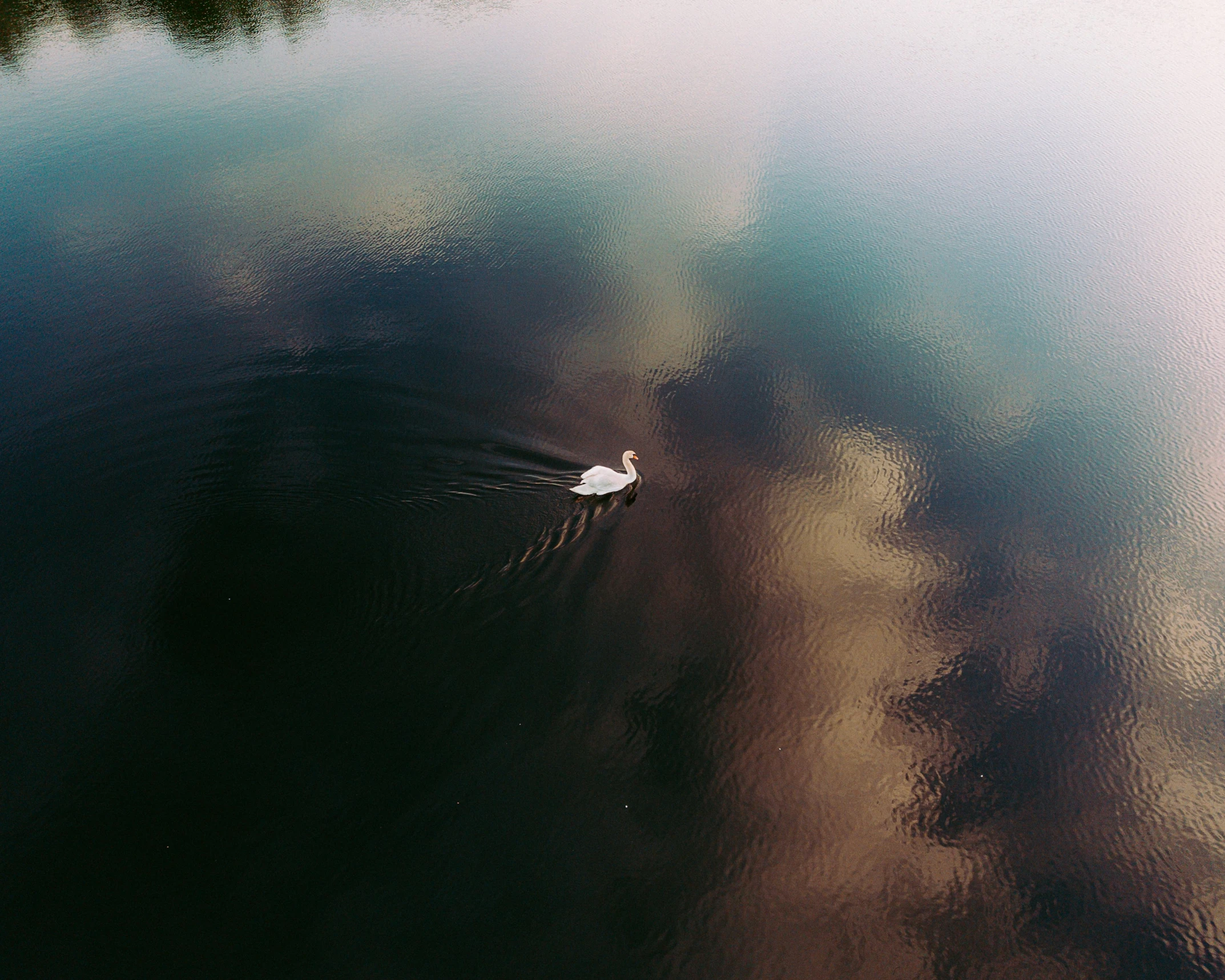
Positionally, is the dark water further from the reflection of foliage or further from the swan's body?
the reflection of foliage

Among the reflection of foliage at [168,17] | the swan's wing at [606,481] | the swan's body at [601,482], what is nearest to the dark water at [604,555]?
the swan's body at [601,482]

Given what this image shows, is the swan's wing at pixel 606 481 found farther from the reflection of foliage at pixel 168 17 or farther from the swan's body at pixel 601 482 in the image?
the reflection of foliage at pixel 168 17

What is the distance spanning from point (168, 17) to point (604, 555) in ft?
127

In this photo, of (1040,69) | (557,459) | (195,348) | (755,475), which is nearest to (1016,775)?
(755,475)

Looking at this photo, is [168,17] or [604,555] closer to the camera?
[604,555]

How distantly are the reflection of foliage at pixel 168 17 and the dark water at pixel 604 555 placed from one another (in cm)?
1043

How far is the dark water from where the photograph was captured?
9242 mm


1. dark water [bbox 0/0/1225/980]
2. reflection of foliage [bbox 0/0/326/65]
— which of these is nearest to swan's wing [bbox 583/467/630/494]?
dark water [bbox 0/0/1225/980]

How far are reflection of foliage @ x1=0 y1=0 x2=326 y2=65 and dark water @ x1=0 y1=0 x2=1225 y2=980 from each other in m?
10.4

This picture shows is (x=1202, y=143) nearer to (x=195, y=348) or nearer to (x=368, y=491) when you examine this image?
(x=368, y=491)

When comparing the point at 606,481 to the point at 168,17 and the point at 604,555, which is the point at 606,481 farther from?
the point at 168,17

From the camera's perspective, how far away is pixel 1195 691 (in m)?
11.7

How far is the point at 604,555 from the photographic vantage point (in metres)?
13.0

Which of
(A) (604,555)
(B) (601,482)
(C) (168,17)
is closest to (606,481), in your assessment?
(B) (601,482)
